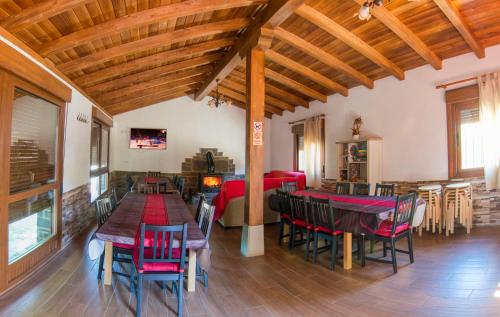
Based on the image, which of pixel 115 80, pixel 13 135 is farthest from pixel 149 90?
pixel 13 135

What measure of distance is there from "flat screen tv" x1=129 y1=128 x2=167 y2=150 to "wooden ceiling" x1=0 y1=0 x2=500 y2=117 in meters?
2.40

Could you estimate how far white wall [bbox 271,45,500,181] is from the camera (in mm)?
4344

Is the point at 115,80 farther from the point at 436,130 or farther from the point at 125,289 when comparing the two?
the point at 436,130

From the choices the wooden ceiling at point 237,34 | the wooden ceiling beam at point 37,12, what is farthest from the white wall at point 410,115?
the wooden ceiling beam at point 37,12

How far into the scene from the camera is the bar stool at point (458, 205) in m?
3.92

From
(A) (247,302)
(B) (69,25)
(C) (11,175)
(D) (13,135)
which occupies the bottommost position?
(A) (247,302)

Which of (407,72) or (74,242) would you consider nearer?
(74,242)

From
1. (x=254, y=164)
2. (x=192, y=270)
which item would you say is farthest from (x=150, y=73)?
(x=192, y=270)

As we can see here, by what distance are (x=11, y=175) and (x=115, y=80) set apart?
2962mm

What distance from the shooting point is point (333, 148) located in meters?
6.54

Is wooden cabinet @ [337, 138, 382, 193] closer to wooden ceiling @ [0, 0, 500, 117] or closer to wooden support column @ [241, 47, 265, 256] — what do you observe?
wooden ceiling @ [0, 0, 500, 117]

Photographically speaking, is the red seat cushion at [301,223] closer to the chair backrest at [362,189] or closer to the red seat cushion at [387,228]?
the red seat cushion at [387,228]

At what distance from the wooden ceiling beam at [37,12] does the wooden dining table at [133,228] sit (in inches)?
70.9

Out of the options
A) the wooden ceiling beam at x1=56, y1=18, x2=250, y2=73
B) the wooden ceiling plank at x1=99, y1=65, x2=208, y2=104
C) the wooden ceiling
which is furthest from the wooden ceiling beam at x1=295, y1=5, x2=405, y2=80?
the wooden ceiling plank at x1=99, y1=65, x2=208, y2=104
